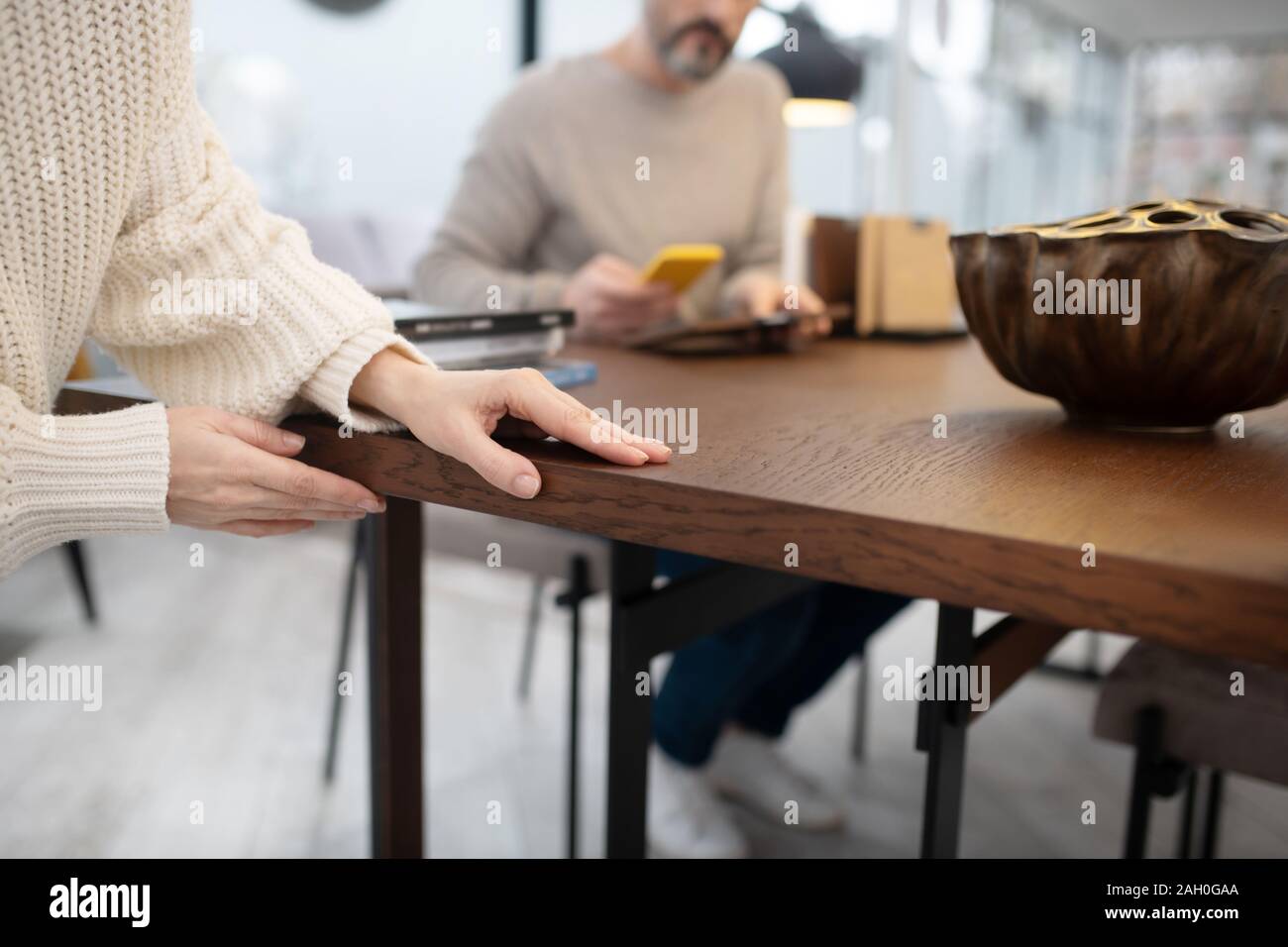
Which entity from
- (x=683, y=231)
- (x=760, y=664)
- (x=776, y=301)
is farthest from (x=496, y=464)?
(x=683, y=231)

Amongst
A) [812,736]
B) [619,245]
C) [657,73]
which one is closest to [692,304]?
[619,245]

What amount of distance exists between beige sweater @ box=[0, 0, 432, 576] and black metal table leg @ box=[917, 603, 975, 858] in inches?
16.7

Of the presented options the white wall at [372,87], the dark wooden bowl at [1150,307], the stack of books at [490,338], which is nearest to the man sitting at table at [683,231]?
the stack of books at [490,338]

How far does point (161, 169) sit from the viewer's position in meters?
0.71

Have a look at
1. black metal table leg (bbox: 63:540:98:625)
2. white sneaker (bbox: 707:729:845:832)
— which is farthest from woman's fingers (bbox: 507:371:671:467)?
black metal table leg (bbox: 63:540:98:625)

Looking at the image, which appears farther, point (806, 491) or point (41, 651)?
point (41, 651)

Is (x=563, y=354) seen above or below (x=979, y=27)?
below

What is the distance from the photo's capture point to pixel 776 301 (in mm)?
1428

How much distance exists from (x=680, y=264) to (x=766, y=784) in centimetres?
86

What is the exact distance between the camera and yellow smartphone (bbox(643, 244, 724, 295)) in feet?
3.91

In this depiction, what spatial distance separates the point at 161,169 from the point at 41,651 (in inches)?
76.3

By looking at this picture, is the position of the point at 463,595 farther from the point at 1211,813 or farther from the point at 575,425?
the point at 575,425

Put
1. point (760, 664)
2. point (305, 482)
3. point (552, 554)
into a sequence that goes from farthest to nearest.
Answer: point (760, 664) → point (552, 554) → point (305, 482)
